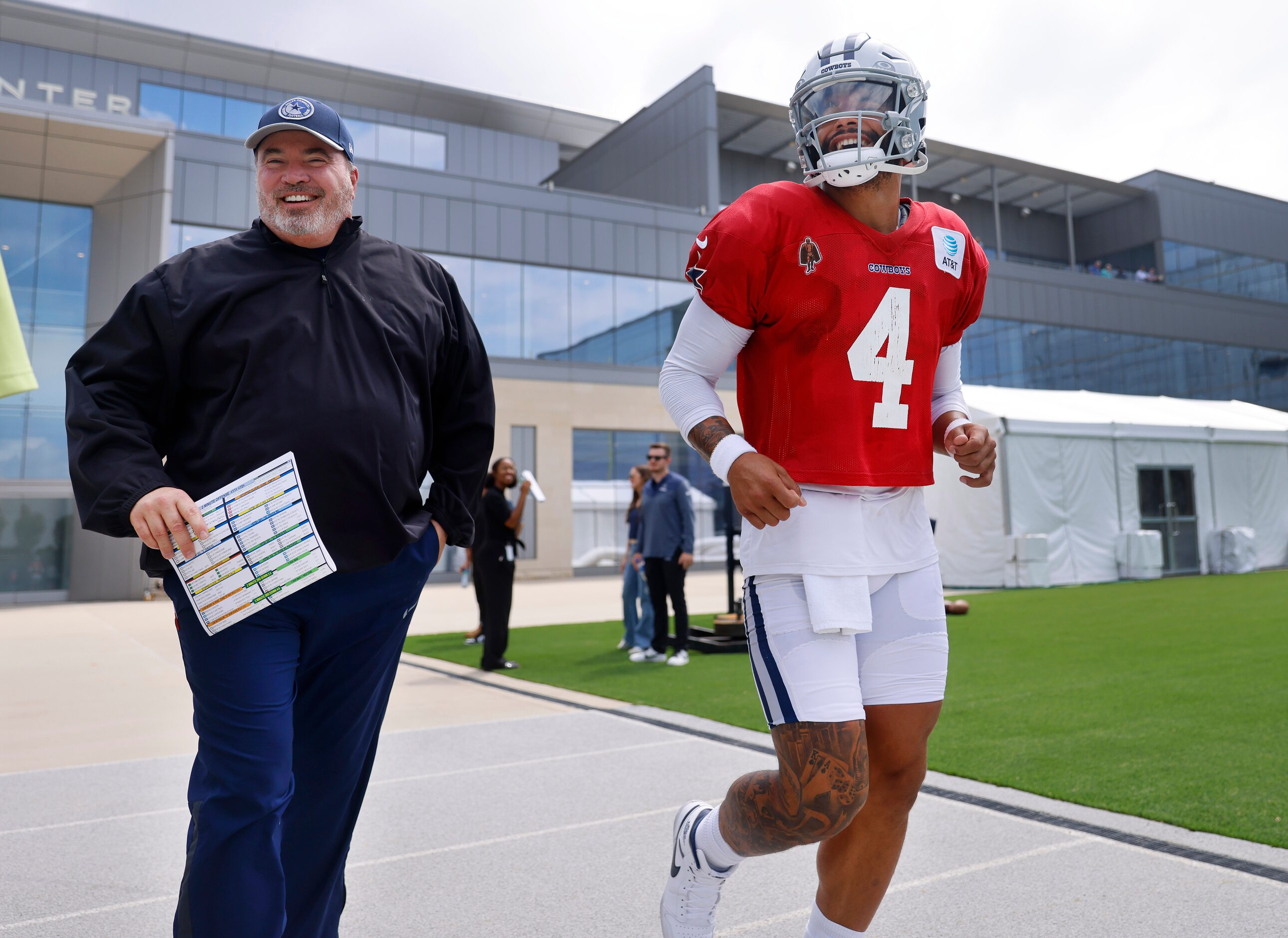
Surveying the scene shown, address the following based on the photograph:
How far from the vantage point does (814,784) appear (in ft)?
7.00

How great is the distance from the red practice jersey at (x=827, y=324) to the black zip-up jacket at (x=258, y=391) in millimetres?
805

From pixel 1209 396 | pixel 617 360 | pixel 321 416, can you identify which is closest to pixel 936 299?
pixel 321 416

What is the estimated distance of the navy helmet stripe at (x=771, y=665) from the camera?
2.21 meters

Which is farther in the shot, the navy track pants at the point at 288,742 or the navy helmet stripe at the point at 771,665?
the navy helmet stripe at the point at 771,665

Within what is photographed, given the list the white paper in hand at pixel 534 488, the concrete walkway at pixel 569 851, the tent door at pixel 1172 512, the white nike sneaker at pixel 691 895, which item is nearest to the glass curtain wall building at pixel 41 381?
the white paper in hand at pixel 534 488

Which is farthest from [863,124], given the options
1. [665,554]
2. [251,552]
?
[665,554]

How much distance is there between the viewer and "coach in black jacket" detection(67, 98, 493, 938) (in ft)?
6.60

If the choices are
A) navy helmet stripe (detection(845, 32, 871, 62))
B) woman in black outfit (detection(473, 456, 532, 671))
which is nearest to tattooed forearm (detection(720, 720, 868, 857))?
navy helmet stripe (detection(845, 32, 871, 62))

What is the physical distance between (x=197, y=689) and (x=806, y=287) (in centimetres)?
159

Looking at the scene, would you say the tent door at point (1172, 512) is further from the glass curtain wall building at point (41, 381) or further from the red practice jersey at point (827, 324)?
the glass curtain wall building at point (41, 381)

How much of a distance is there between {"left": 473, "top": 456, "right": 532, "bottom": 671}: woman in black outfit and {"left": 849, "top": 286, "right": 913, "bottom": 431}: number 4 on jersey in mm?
7245

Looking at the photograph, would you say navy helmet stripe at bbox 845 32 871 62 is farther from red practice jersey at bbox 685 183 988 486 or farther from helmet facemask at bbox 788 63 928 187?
red practice jersey at bbox 685 183 988 486

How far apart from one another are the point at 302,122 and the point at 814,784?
1.90 m

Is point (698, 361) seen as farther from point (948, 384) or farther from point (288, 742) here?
point (288, 742)
